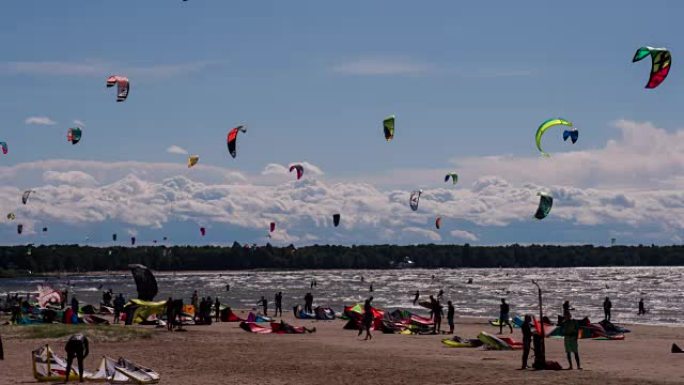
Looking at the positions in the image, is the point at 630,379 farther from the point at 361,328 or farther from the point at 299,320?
the point at 299,320

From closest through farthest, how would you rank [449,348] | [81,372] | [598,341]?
[81,372], [449,348], [598,341]

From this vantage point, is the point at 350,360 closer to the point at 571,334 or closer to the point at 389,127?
the point at 571,334

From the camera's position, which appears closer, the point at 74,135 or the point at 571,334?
the point at 571,334

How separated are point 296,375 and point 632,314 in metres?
37.2

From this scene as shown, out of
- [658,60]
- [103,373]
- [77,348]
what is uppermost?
[658,60]

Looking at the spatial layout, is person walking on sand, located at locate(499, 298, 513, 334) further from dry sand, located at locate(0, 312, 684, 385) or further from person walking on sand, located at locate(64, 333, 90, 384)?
person walking on sand, located at locate(64, 333, 90, 384)

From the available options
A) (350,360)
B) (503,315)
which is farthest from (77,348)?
(503,315)

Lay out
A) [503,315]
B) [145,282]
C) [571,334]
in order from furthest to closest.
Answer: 1. [145,282]
2. [503,315]
3. [571,334]

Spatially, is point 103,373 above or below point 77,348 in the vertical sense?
below

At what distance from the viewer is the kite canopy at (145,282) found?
3812 cm

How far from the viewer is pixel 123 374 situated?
62.1 feet

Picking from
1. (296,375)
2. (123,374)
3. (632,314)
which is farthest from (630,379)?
(632,314)

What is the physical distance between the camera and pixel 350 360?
77.7ft

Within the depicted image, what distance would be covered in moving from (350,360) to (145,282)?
1638cm
